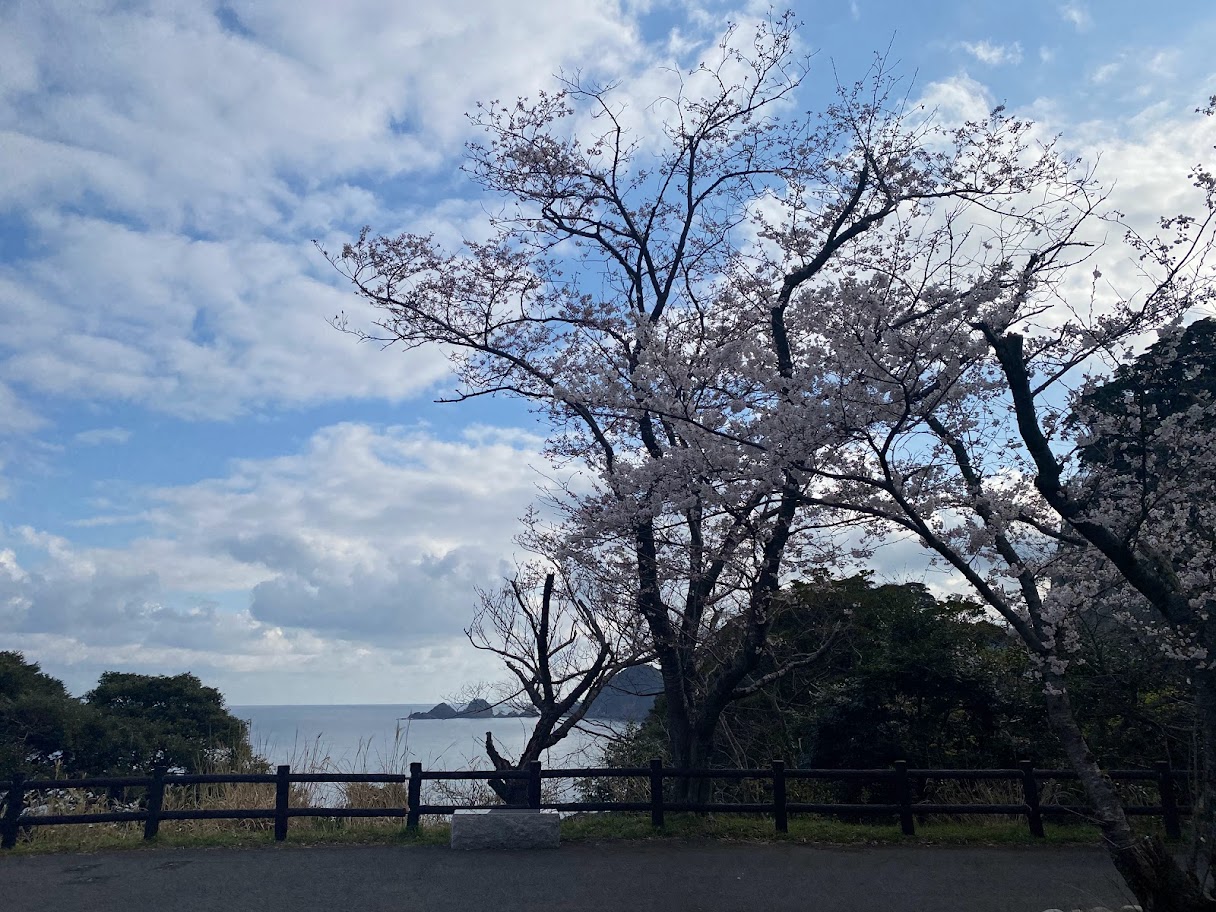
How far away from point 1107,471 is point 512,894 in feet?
20.2

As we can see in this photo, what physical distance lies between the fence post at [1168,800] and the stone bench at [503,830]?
7.22 meters

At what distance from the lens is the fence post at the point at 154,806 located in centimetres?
977

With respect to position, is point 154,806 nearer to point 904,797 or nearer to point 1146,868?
point 904,797

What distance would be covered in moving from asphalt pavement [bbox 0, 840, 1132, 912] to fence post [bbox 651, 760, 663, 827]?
1.61 feet

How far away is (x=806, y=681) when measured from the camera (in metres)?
15.8

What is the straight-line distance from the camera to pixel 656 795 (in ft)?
33.8

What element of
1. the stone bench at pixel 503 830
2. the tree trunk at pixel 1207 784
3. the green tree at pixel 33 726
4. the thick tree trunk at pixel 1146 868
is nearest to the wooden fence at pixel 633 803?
the stone bench at pixel 503 830

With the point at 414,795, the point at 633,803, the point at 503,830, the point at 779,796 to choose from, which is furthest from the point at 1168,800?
the point at 414,795

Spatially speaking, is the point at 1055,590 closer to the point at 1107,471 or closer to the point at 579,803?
the point at 1107,471

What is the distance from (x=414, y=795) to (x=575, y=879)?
2790 millimetres

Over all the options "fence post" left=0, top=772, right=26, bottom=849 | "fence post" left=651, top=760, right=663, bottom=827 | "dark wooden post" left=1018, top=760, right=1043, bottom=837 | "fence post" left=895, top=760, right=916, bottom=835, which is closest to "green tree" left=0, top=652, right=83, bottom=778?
"fence post" left=0, top=772, right=26, bottom=849

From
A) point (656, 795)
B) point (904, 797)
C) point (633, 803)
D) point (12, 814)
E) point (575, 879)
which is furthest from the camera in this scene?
point (904, 797)

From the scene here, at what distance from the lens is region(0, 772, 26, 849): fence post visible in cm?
948

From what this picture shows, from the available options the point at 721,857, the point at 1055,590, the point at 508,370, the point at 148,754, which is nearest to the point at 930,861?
the point at 721,857
